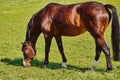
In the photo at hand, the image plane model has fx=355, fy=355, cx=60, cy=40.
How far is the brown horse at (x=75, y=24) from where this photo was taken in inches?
407

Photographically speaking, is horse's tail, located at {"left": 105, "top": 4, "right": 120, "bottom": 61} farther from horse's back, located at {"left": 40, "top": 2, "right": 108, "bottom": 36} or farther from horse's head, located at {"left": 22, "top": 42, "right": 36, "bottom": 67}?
horse's head, located at {"left": 22, "top": 42, "right": 36, "bottom": 67}

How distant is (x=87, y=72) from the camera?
10.4 m

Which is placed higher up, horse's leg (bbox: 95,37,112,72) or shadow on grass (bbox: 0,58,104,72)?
horse's leg (bbox: 95,37,112,72)

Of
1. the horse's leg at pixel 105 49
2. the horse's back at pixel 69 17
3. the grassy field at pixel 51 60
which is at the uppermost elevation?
the horse's back at pixel 69 17

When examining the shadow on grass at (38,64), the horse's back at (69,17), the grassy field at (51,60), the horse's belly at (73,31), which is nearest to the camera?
the grassy field at (51,60)

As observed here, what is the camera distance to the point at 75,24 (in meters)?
10.9

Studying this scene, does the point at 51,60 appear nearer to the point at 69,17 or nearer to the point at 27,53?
the point at 27,53

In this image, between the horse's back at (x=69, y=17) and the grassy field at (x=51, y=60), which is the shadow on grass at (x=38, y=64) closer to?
the grassy field at (x=51, y=60)

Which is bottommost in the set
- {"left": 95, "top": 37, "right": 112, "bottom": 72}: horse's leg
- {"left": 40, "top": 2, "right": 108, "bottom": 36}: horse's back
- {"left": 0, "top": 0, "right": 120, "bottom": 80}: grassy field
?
{"left": 0, "top": 0, "right": 120, "bottom": 80}: grassy field

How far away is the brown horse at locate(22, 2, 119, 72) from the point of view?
10.3 meters

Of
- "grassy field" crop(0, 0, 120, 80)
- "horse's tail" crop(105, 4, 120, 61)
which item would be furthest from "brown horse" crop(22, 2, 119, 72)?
"grassy field" crop(0, 0, 120, 80)

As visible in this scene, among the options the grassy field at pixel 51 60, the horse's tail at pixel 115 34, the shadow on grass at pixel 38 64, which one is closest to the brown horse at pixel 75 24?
the horse's tail at pixel 115 34

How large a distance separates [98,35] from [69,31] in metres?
1.22

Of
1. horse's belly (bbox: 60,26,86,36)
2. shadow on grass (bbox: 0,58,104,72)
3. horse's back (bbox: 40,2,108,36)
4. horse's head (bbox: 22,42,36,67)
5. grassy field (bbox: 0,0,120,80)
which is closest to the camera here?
grassy field (bbox: 0,0,120,80)
